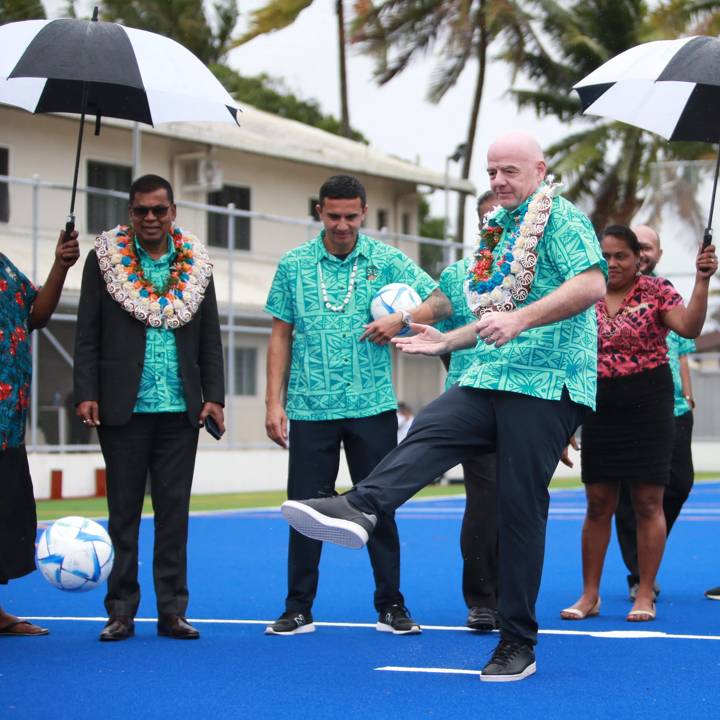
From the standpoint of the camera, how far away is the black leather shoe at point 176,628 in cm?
716

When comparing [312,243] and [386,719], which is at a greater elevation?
[312,243]

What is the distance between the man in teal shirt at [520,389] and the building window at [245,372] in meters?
17.0

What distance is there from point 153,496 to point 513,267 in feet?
7.66

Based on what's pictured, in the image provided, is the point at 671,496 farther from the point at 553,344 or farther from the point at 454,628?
the point at 553,344

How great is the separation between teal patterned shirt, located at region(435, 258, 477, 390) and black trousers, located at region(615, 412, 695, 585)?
1.81 meters

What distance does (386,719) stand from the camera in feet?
17.2

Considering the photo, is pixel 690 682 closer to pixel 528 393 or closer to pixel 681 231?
pixel 528 393

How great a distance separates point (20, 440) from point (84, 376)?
57 cm

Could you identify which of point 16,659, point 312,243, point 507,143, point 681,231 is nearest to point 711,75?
point 507,143

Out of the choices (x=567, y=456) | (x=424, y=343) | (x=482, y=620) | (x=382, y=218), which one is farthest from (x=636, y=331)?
(x=382, y=218)

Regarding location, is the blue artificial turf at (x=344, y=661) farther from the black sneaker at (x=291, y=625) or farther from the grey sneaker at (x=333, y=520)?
the grey sneaker at (x=333, y=520)

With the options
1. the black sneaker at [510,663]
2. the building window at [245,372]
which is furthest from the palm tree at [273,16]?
the black sneaker at [510,663]

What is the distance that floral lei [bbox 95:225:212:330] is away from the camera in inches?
288

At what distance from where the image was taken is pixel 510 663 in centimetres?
602
